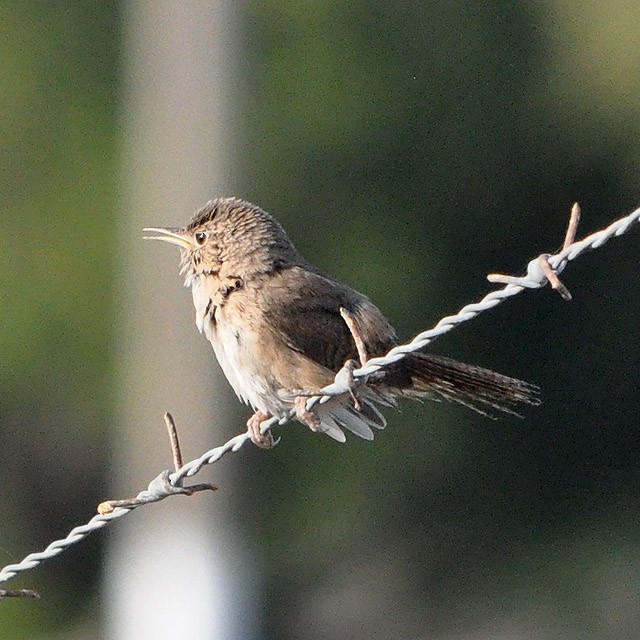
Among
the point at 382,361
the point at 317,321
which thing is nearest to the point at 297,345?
the point at 317,321

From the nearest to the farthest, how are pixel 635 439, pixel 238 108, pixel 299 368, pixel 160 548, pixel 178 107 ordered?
pixel 299 368 < pixel 160 548 < pixel 178 107 < pixel 238 108 < pixel 635 439

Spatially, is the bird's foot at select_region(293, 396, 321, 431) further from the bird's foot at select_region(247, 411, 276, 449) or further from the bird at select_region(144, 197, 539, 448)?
the bird's foot at select_region(247, 411, 276, 449)

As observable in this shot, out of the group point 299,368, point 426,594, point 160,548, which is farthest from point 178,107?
point 299,368

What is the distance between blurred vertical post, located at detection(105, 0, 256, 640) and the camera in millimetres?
20594

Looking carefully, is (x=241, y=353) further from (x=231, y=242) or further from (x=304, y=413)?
(x=231, y=242)

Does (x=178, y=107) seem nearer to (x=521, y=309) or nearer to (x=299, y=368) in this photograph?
(x=521, y=309)

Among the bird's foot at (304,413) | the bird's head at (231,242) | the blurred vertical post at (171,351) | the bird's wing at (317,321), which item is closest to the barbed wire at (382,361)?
the bird's foot at (304,413)

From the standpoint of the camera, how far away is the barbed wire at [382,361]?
469cm

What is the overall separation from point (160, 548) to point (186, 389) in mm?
1895

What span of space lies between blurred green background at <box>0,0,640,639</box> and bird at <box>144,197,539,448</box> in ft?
50.9

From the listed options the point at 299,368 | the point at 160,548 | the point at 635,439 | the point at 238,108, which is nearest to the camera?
the point at 299,368

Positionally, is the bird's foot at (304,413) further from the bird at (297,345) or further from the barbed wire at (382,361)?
the barbed wire at (382,361)

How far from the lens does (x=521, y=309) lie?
25516 mm

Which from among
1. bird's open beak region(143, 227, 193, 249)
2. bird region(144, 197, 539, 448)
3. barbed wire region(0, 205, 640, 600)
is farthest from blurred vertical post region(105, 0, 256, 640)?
barbed wire region(0, 205, 640, 600)
